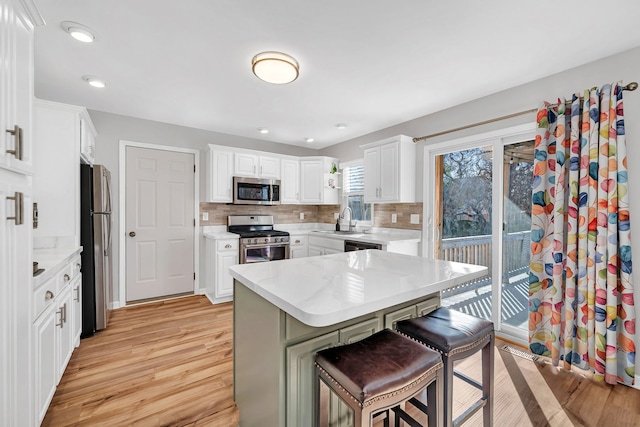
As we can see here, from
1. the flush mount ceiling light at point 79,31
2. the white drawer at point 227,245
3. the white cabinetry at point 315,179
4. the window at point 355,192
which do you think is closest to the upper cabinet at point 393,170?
the window at point 355,192

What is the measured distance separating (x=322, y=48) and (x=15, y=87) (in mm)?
1725

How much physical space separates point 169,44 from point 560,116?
308 centimetres

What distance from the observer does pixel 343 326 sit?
4.48ft

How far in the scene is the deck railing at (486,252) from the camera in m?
2.76

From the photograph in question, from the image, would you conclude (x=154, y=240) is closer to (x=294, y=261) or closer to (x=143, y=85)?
(x=143, y=85)

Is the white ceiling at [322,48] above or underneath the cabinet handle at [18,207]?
above

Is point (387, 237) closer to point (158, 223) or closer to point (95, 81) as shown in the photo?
point (158, 223)

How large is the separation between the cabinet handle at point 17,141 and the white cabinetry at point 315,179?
3.70 m

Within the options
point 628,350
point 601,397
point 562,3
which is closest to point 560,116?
Answer: point 562,3

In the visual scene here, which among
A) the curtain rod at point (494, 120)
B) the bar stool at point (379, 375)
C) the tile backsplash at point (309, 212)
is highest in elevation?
the curtain rod at point (494, 120)

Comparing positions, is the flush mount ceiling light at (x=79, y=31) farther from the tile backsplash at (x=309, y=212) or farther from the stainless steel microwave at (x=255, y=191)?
the tile backsplash at (x=309, y=212)

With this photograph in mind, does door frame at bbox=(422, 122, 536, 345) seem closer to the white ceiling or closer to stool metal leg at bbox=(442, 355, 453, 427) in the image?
the white ceiling

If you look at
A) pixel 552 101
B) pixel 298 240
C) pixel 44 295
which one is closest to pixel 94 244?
pixel 44 295

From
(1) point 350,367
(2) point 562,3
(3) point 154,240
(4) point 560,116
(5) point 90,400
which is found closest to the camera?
(1) point 350,367
